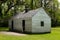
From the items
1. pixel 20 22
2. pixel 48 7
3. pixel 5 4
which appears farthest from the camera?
pixel 48 7

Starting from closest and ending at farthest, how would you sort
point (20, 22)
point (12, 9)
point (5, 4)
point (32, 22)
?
point (32, 22) < point (20, 22) < point (5, 4) < point (12, 9)

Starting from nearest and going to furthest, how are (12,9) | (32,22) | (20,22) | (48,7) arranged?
(32,22) → (20,22) → (12,9) → (48,7)

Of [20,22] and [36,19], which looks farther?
[20,22]

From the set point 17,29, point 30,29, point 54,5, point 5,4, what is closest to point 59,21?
point 54,5

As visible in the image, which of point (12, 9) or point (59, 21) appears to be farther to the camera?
point (59, 21)

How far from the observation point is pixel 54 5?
4853 cm

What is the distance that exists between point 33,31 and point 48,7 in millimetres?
24773

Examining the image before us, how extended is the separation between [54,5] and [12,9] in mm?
11803

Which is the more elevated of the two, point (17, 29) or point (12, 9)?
point (12, 9)

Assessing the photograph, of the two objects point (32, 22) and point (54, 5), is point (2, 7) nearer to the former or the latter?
point (54, 5)

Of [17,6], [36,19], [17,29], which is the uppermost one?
[17,6]

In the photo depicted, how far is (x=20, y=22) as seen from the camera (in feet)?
93.7

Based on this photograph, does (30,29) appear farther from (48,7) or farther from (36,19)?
(48,7)

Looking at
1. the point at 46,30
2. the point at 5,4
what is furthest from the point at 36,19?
the point at 5,4
